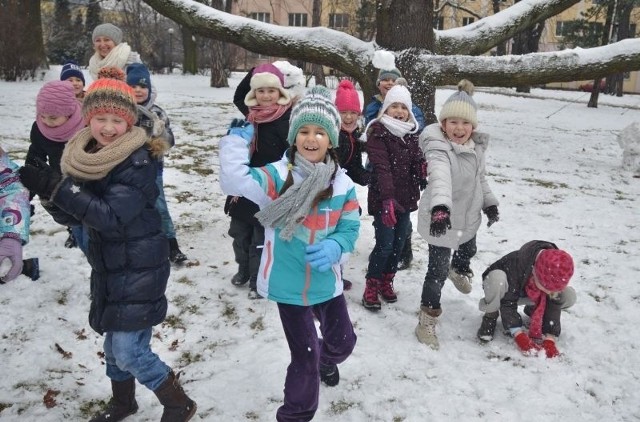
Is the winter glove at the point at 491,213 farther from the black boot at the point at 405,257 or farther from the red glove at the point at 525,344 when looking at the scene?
the black boot at the point at 405,257

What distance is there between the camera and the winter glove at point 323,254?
7.37 ft

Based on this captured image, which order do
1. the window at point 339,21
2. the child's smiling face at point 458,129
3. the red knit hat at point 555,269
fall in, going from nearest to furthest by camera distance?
the red knit hat at point 555,269 < the child's smiling face at point 458,129 < the window at point 339,21

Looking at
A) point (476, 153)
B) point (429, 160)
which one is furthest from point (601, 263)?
point (429, 160)

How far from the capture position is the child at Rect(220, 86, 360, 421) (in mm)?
2324

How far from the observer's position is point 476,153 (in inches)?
134

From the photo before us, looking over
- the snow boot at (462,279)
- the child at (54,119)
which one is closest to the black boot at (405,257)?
the snow boot at (462,279)

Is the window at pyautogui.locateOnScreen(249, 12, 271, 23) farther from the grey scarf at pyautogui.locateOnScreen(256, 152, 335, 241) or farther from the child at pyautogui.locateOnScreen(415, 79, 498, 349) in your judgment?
the grey scarf at pyautogui.locateOnScreen(256, 152, 335, 241)

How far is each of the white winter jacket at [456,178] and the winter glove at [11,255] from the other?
229 cm

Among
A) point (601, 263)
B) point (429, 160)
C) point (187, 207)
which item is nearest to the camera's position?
point (429, 160)

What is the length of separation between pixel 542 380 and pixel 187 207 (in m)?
4.14

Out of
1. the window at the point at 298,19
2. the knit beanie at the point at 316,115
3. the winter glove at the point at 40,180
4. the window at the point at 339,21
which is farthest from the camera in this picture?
the window at the point at 298,19

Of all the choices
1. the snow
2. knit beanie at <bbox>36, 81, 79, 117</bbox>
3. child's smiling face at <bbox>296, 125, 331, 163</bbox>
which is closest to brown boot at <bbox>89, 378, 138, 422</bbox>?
the snow

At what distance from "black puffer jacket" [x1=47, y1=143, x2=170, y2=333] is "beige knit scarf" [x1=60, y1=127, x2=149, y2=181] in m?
0.05

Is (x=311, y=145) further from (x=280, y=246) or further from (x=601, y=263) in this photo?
(x=601, y=263)
